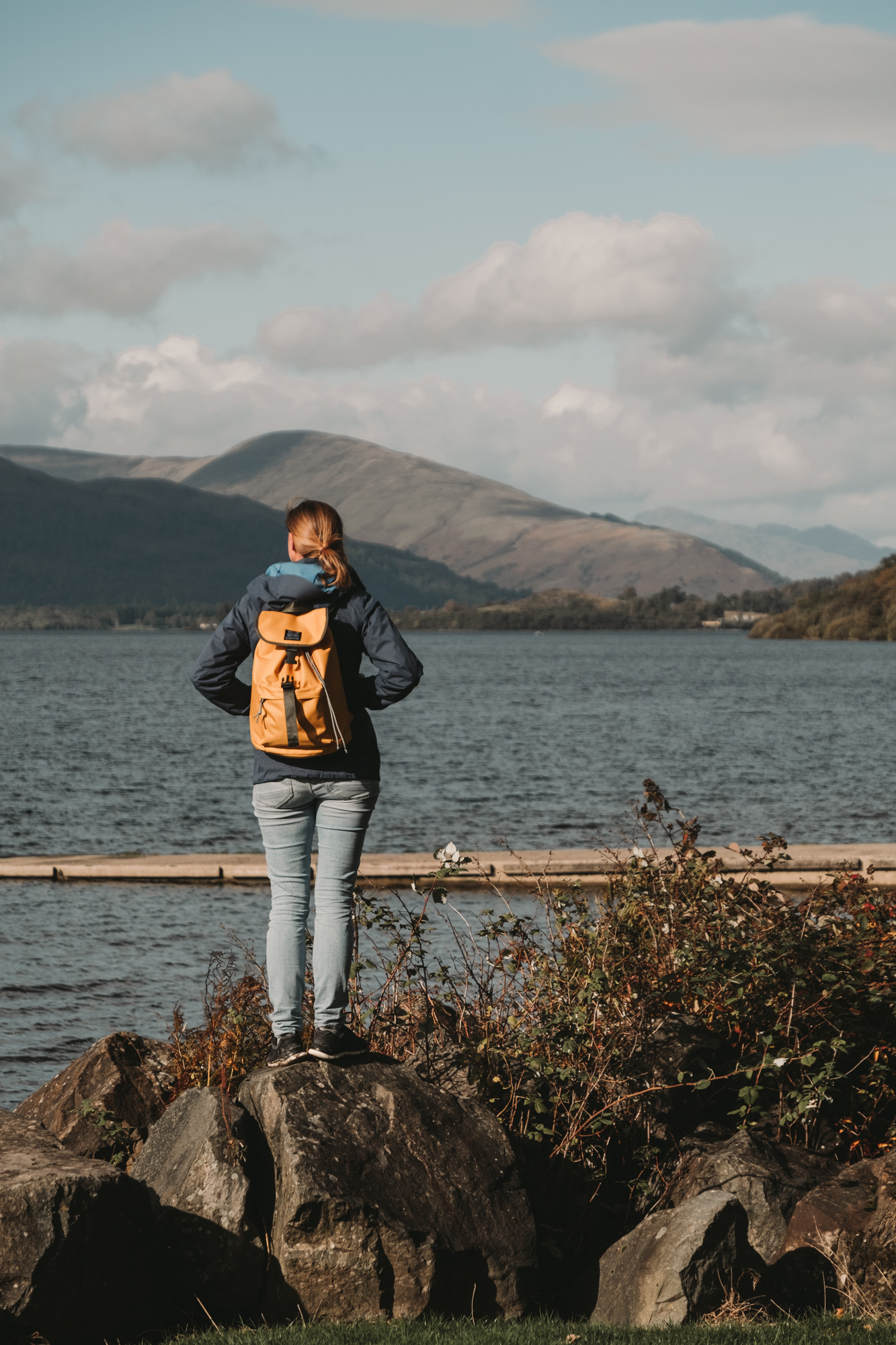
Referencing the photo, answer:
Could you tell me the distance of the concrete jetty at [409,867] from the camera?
15.8 meters

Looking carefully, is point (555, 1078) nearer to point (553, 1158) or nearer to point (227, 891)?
point (553, 1158)

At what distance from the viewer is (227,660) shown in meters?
6.47

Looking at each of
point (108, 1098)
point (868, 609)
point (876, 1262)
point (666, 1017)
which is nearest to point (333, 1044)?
point (108, 1098)

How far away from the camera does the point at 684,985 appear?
25.3 ft

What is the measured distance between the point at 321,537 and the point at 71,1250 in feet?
10.7

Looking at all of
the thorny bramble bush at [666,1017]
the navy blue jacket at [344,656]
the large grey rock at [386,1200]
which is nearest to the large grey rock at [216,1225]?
the large grey rock at [386,1200]

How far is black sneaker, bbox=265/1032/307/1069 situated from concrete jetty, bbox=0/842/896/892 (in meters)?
8.38

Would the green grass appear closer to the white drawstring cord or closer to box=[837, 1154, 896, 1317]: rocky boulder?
box=[837, 1154, 896, 1317]: rocky boulder

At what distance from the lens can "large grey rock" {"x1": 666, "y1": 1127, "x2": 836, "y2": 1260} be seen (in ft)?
21.2

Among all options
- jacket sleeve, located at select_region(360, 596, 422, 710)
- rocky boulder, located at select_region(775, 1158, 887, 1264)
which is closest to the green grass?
rocky boulder, located at select_region(775, 1158, 887, 1264)

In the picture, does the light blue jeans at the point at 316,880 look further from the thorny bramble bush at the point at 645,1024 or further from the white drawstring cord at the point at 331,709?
the thorny bramble bush at the point at 645,1024

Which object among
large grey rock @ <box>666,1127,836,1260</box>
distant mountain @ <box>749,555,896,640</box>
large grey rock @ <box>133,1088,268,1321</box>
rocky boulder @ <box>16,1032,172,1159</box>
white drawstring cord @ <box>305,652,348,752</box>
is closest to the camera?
large grey rock @ <box>133,1088,268,1321</box>

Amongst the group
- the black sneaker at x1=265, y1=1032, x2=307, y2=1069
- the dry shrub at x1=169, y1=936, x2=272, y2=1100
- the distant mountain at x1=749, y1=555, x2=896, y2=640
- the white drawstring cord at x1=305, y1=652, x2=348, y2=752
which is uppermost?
the distant mountain at x1=749, y1=555, x2=896, y2=640

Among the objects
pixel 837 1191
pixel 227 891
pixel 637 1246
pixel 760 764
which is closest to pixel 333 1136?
pixel 637 1246
